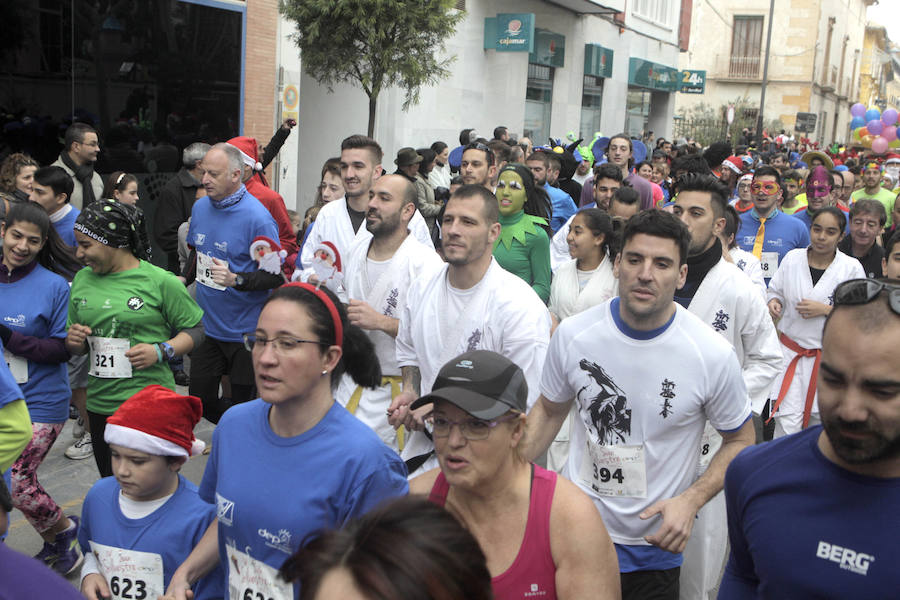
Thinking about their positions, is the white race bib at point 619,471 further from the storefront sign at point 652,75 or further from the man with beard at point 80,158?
the storefront sign at point 652,75

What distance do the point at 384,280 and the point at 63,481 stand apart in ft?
9.39

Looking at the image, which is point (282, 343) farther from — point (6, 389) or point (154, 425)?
point (6, 389)

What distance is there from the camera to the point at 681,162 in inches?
486

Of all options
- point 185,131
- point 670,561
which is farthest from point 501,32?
point 670,561

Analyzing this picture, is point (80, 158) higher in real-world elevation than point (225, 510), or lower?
higher

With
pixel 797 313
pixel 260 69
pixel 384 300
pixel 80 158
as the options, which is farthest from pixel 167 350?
pixel 260 69

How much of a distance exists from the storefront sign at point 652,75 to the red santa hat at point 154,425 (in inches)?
1278

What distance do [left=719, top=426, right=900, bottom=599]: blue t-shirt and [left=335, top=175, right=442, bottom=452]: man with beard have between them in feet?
9.18

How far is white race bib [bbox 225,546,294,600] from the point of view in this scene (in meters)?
2.72

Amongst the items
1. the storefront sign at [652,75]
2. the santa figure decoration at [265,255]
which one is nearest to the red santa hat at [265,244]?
the santa figure decoration at [265,255]

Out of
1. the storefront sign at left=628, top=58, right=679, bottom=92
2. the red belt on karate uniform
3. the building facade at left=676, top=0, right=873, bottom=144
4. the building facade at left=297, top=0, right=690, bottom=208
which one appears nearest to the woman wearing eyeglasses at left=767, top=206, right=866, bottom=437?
the red belt on karate uniform

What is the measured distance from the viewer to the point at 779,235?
8.23m

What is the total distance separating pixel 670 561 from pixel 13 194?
20.5ft

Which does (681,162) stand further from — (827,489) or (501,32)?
(501,32)
